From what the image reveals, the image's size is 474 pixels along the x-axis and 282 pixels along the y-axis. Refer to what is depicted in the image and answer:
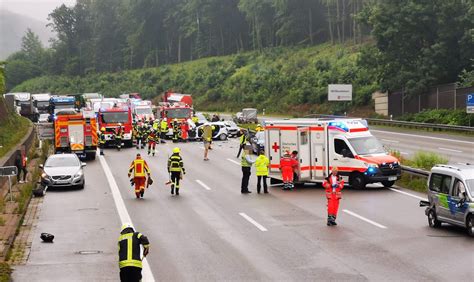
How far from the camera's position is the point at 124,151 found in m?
48.8

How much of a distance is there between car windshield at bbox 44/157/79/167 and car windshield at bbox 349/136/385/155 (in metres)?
11.0

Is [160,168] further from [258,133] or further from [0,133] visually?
[0,133]

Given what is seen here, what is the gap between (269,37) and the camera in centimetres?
14100

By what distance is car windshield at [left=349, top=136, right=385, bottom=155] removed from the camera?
29.4 meters

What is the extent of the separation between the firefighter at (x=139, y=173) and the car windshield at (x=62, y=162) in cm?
513

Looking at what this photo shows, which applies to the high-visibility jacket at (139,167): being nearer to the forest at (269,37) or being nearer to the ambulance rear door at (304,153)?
the ambulance rear door at (304,153)

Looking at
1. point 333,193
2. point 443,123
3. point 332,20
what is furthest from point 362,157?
point 332,20

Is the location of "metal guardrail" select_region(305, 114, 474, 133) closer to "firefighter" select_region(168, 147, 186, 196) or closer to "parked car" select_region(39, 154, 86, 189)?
"parked car" select_region(39, 154, 86, 189)

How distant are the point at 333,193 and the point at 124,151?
2924cm

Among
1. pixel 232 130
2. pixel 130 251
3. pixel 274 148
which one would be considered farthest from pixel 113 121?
pixel 130 251

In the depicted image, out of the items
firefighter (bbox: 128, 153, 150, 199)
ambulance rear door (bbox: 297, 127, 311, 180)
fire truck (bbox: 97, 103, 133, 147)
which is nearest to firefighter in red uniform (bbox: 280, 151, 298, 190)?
ambulance rear door (bbox: 297, 127, 311, 180)

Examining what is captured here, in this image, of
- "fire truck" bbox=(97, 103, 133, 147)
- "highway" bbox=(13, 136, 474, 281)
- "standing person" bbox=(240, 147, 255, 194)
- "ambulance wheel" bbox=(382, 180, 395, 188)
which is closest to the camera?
"highway" bbox=(13, 136, 474, 281)

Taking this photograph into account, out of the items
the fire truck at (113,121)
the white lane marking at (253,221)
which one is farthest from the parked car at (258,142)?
the white lane marking at (253,221)

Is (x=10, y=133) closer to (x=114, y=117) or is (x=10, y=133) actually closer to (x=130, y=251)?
(x=114, y=117)
